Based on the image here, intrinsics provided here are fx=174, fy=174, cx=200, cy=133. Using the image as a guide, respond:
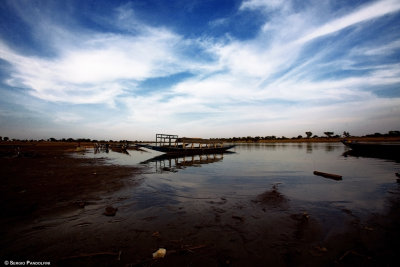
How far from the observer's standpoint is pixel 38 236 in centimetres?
432

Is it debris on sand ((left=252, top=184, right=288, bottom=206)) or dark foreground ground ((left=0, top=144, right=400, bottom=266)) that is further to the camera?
debris on sand ((left=252, top=184, right=288, bottom=206))

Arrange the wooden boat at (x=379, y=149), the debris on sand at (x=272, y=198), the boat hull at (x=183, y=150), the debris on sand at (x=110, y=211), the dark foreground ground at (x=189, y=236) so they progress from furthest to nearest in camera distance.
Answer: the boat hull at (x=183, y=150), the wooden boat at (x=379, y=149), the debris on sand at (x=272, y=198), the debris on sand at (x=110, y=211), the dark foreground ground at (x=189, y=236)

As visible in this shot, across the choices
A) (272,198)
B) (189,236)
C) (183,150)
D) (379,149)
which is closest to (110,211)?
(189,236)

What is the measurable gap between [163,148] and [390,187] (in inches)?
1050

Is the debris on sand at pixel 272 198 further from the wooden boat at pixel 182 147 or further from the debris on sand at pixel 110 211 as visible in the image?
the wooden boat at pixel 182 147

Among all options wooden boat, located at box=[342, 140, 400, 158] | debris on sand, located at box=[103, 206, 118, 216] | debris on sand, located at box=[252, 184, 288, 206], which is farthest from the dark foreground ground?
wooden boat, located at box=[342, 140, 400, 158]

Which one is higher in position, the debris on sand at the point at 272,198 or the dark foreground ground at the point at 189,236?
the dark foreground ground at the point at 189,236

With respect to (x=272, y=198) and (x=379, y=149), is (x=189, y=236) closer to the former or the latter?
(x=272, y=198)

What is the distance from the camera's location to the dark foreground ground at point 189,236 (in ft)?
11.8

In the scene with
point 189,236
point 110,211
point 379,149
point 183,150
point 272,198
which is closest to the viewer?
point 189,236

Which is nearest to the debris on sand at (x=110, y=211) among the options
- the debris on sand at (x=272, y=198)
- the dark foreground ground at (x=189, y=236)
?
the dark foreground ground at (x=189, y=236)

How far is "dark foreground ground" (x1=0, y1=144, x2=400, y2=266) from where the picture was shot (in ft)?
11.8

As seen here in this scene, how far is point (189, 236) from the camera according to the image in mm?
4480

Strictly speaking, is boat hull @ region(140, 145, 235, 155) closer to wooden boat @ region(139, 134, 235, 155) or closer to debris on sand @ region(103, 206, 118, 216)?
wooden boat @ region(139, 134, 235, 155)
